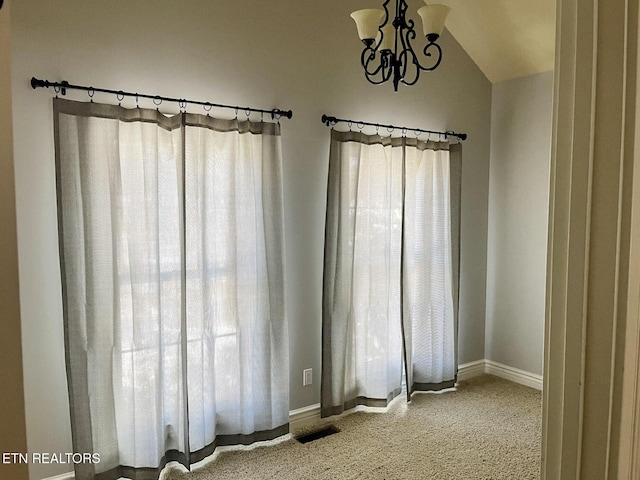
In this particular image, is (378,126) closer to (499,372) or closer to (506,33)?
(506,33)

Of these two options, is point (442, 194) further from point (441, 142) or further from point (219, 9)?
point (219, 9)

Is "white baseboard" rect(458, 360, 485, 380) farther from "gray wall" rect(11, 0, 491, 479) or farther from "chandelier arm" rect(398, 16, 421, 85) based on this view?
"chandelier arm" rect(398, 16, 421, 85)

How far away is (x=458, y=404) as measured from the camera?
12.0 ft

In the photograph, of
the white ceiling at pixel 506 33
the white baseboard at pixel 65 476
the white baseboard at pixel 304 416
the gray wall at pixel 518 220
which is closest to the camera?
the white baseboard at pixel 65 476

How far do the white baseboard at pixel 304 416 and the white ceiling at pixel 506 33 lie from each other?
2927 mm

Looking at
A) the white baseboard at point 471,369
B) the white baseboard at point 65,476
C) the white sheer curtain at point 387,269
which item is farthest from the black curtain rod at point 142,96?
the white baseboard at point 471,369

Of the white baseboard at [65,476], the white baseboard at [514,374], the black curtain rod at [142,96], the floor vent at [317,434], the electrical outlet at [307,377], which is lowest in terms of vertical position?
the floor vent at [317,434]

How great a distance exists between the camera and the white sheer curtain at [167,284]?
2.37 m

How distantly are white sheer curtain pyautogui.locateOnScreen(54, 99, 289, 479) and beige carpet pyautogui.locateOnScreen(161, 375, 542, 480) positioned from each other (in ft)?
0.56

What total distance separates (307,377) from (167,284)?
3.89ft

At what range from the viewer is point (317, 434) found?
3.14 metres

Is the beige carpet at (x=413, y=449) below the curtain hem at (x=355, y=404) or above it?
below

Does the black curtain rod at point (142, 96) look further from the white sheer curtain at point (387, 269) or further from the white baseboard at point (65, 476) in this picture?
the white baseboard at point (65, 476)

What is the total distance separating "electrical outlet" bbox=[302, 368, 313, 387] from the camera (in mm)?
3255
